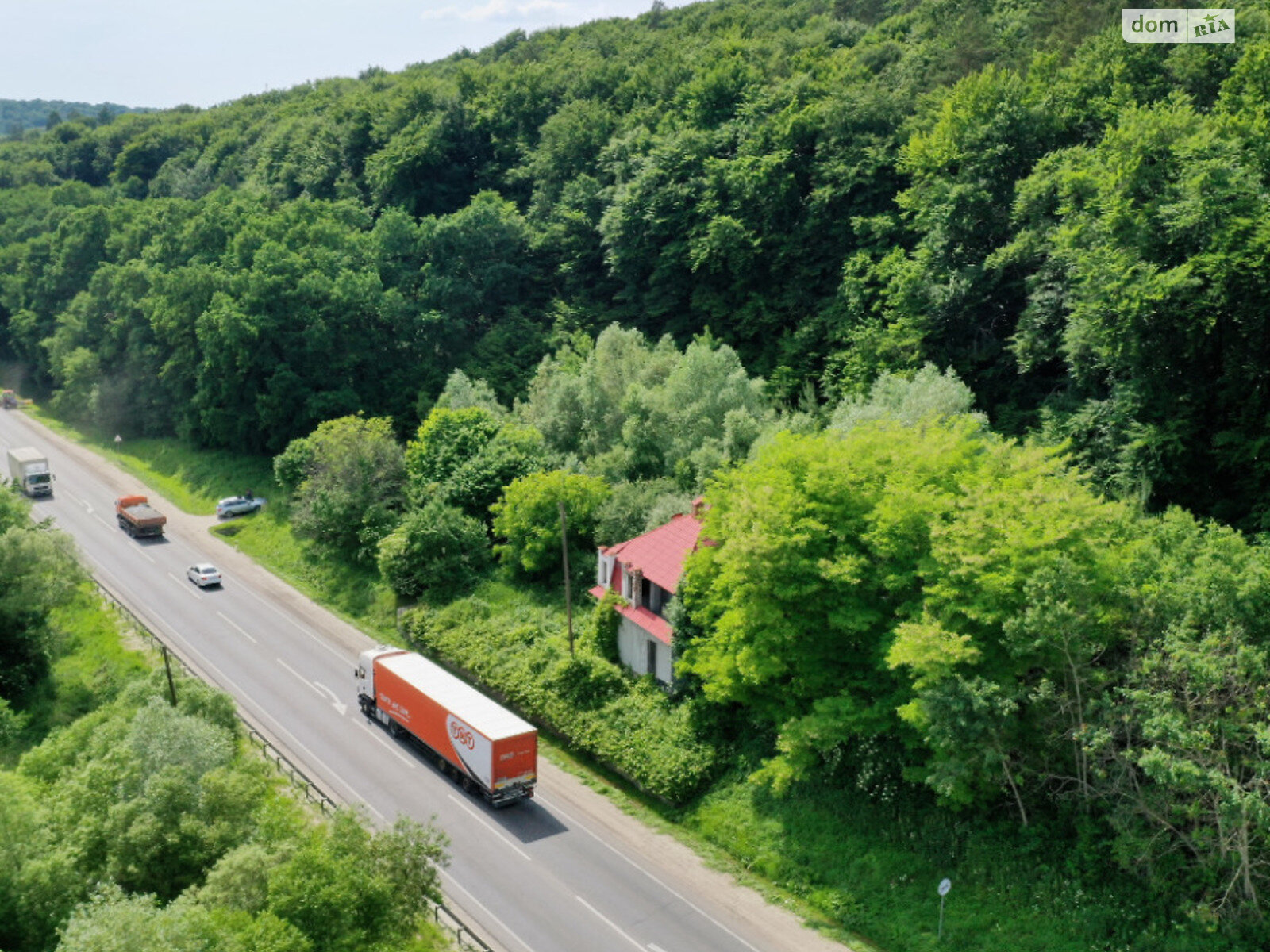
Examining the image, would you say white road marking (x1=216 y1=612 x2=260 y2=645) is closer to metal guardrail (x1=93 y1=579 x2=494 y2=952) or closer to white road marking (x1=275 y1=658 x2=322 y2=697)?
white road marking (x1=275 y1=658 x2=322 y2=697)

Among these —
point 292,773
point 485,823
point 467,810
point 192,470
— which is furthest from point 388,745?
point 192,470

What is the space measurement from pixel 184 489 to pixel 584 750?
43708 millimetres

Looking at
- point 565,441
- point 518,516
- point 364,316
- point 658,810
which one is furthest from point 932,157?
point 364,316

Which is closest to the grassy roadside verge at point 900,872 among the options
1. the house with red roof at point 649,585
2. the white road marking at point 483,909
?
the house with red roof at point 649,585

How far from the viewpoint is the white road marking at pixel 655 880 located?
2872 centimetres

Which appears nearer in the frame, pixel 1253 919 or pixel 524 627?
pixel 1253 919

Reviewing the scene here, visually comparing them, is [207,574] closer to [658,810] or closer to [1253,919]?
[658,810]

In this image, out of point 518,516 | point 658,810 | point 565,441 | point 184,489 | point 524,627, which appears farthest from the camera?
point 184,489

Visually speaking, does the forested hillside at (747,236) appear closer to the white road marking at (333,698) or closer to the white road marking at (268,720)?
the white road marking at (268,720)

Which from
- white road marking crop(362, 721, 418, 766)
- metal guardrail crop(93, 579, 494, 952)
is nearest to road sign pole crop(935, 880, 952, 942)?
metal guardrail crop(93, 579, 494, 952)

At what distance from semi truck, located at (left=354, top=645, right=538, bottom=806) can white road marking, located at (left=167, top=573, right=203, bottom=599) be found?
16.7 meters

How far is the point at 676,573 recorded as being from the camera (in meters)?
37.8

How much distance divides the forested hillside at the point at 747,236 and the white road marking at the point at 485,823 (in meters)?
24.1

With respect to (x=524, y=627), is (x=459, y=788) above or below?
below
